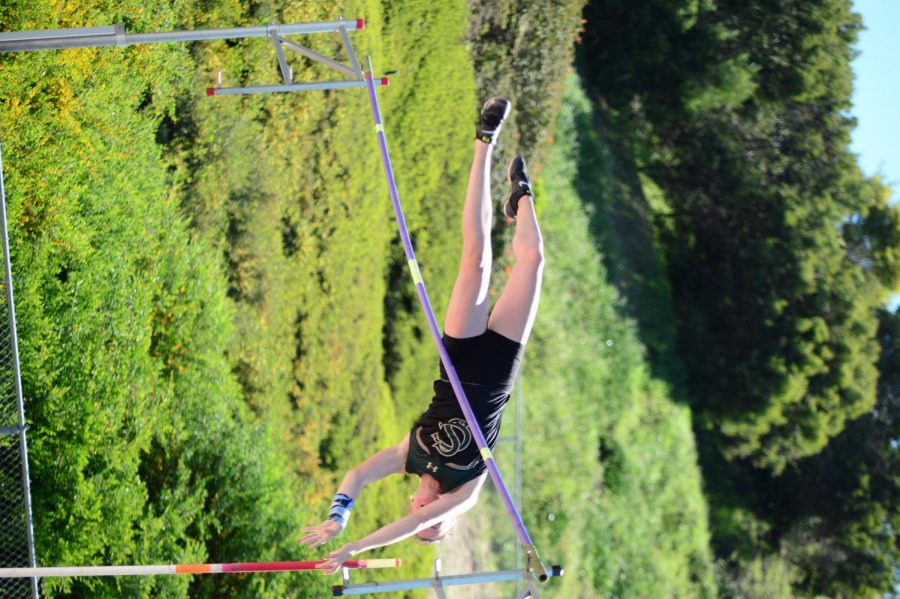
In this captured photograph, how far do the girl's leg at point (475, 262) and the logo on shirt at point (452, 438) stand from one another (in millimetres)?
440

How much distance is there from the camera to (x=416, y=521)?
16.6 feet

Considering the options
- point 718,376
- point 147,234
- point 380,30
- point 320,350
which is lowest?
point 718,376

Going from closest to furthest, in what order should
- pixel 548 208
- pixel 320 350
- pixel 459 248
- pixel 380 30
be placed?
pixel 320 350
pixel 380 30
pixel 459 248
pixel 548 208

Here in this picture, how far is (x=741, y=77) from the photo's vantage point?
15984 millimetres

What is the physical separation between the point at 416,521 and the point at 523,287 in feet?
4.02

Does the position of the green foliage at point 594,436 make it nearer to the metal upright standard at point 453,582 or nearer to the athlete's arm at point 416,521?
A: the athlete's arm at point 416,521

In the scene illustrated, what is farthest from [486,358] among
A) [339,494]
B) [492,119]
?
[492,119]

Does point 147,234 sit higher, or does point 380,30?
point 380,30

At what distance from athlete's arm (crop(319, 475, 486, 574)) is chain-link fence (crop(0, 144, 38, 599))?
1.98m

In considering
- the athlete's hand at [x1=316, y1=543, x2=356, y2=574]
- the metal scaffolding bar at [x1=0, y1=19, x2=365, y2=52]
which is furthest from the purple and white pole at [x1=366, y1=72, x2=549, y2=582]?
the metal scaffolding bar at [x1=0, y1=19, x2=365, y2=52]

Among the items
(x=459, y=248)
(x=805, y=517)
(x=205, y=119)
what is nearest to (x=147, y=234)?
(x=205, y=119)

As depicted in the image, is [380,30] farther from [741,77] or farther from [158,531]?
[741,77]

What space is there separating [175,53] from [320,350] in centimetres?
271

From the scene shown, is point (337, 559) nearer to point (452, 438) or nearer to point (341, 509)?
point (341, 509)
